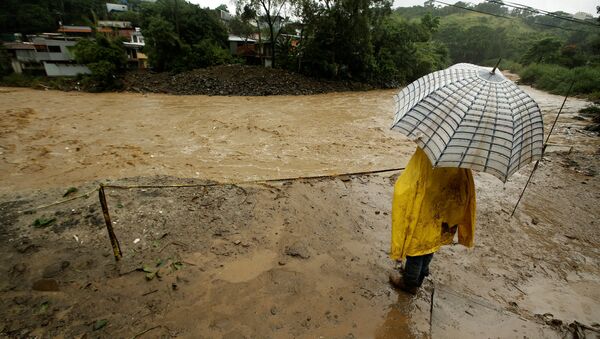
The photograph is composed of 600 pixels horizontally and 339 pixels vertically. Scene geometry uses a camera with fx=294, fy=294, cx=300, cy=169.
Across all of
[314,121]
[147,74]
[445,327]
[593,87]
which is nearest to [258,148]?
[314,121]

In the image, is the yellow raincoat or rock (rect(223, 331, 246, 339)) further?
rock (rect(223, 331, 246, 339))

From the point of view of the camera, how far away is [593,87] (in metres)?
18.9

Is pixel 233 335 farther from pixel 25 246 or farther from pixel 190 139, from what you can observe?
pixel 190 139

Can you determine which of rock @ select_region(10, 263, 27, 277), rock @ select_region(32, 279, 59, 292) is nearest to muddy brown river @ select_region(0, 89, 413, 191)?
rock @ select_region(10, 263, 27, 277)

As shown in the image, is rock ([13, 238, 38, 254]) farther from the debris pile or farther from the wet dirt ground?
the debris pile

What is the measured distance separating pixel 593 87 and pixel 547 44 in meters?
16.4

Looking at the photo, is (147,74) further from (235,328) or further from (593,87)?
(593,87)

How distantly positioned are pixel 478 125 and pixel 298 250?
2117mm

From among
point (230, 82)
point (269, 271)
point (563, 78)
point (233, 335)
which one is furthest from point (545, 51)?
point (233, 335)

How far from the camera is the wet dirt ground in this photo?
2.25 meters

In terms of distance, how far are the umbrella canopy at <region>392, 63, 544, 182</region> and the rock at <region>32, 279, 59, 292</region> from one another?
2924 millimetres

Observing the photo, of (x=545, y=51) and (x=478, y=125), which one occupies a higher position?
(x=545, y=51)

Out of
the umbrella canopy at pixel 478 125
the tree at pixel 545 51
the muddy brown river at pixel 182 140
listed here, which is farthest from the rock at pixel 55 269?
the tree at pixel 545 51

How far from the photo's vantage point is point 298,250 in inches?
122
